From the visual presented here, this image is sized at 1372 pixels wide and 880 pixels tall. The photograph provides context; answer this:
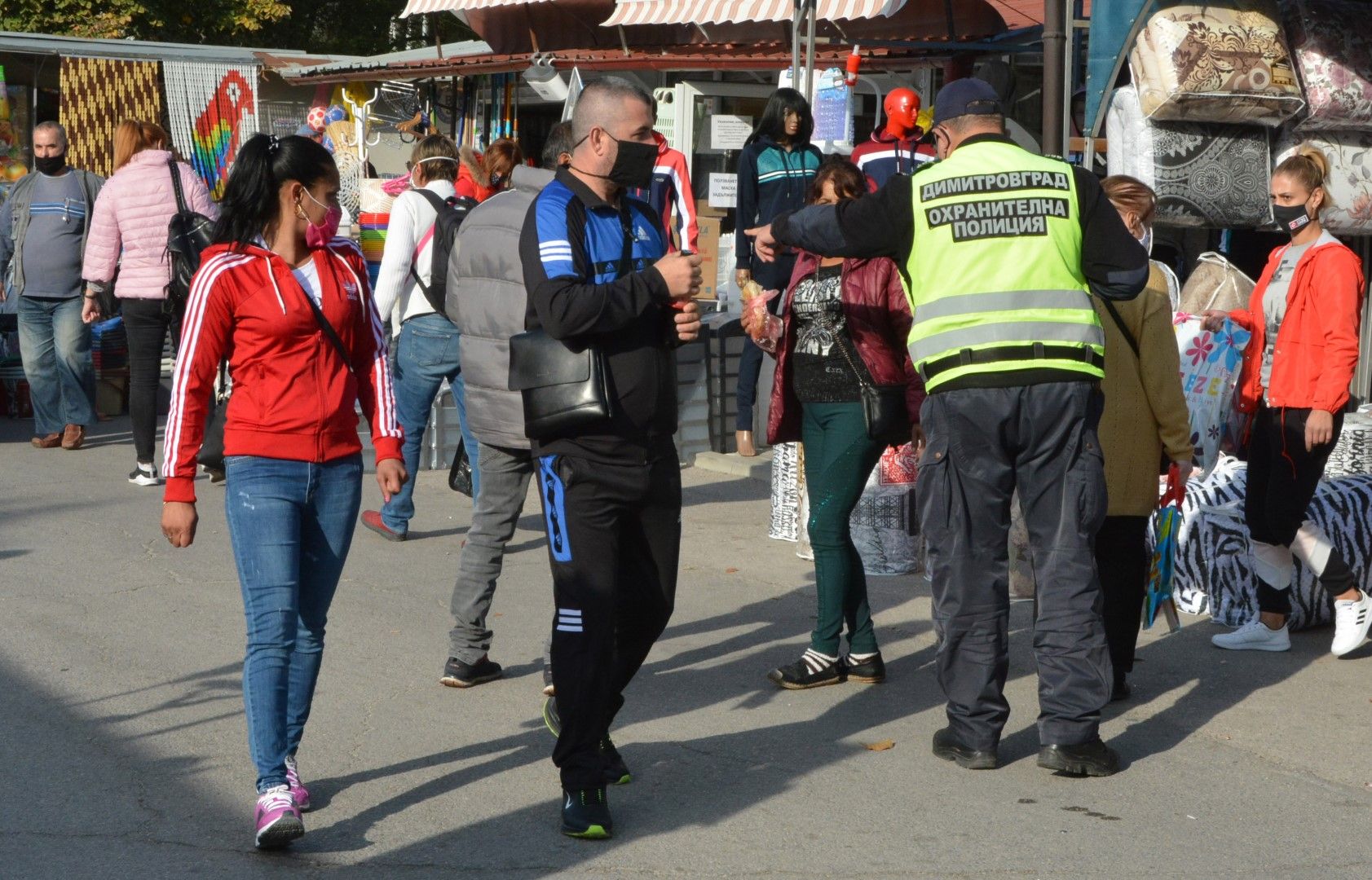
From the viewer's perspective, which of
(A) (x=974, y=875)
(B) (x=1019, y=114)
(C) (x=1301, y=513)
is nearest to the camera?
(A) (x=974, y=875)

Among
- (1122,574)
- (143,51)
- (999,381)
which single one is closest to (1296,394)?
(1122,574)

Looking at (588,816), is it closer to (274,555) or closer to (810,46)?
(274,555)

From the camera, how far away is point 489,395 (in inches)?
228

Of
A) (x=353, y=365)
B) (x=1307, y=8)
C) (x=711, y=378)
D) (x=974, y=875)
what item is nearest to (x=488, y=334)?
(x=353, y=365)

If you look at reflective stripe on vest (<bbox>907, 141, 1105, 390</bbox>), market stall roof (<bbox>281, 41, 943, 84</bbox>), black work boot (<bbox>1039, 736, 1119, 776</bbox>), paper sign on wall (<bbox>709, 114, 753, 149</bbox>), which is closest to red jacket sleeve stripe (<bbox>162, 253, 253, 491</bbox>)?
reflective stripe on vest (<bbox>907, 141, 1105, 390</bbox>)

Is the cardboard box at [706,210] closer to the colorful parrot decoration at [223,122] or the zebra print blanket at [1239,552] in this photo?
the zebra print blanket at [1239,552]

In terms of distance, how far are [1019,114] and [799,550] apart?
19.5ft

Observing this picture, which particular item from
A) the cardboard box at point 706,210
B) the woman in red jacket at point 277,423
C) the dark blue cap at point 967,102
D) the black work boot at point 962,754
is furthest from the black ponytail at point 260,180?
the cardboard box at point 706,210

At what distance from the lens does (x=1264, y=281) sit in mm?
6355

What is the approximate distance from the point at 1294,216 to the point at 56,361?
808cm

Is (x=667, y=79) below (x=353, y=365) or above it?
above

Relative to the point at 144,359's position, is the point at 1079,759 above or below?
below

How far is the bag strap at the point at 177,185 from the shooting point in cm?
962

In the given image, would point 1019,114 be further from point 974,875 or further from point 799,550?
point 974,875
